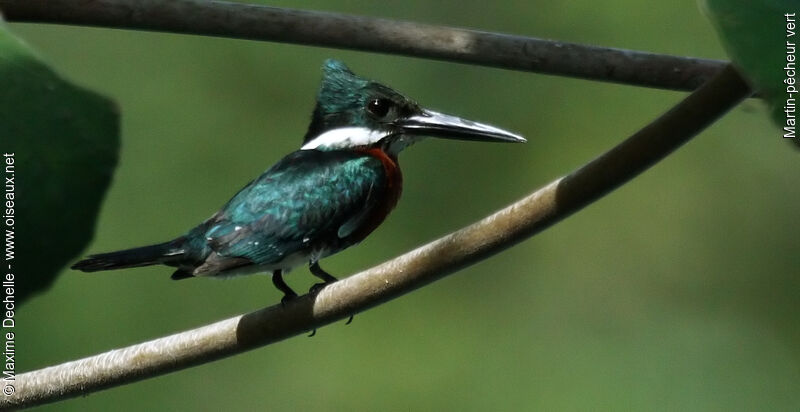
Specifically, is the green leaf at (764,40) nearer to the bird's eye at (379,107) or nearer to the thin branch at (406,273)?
the thin branch at (406,273)

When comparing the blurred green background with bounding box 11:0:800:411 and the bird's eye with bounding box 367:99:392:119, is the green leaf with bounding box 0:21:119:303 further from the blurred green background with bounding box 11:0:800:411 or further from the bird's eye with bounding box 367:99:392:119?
the blurred green background with bounding box 11:0:800:411

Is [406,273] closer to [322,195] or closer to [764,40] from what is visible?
[764,40]

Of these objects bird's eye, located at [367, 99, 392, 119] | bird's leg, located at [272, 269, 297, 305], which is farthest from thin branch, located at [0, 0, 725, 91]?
bird's eye, located at [367, 99, 392, 119]

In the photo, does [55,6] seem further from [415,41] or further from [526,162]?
[526,162]

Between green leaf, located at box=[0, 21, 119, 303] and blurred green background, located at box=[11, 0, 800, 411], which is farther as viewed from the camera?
blurred green background, located at box=[11, 0, 800, 411]

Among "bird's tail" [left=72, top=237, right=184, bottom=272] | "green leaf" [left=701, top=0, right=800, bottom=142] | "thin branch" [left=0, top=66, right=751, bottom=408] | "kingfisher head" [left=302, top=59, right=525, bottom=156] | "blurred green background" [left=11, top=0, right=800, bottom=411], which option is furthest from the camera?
"blurred green background" [left=11, top=0, right=800, bottom=411]

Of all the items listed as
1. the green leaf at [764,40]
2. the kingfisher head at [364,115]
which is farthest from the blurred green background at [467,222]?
the green leaf at [764,40]
